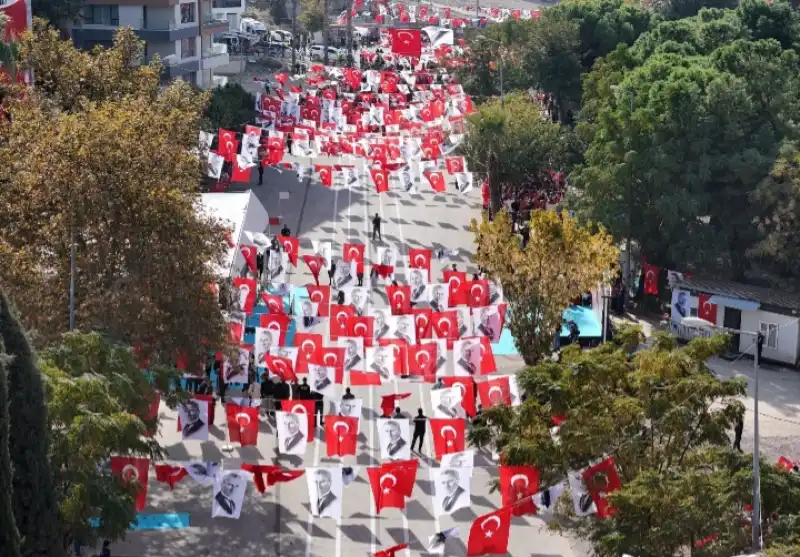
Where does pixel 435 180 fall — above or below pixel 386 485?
above

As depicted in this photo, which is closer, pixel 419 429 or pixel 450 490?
pixel 450 490

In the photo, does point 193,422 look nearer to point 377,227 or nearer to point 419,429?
point 419,429

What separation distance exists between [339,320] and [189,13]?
45.5 metres

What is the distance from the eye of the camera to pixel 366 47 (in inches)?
4316

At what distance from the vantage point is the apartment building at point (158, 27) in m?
69.9

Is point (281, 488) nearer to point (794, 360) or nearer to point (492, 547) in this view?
point (492, 547)

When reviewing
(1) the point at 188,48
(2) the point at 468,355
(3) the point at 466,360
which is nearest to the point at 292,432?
(3) the point at 466,360

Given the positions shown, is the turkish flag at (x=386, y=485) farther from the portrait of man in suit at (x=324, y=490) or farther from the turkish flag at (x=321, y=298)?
the turkish flag at (x=321, y=298)

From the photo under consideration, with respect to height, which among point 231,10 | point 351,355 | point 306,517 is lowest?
point 306,517

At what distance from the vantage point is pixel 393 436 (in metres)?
25.0

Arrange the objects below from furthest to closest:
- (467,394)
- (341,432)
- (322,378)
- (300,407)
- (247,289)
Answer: (247,289), (322,378), (467,394), (300,407), (341,432)

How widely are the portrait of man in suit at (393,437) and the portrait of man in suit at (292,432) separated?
1568mm

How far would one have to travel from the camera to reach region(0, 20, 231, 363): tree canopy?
999 inches

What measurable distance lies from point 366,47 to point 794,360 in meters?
77.0
